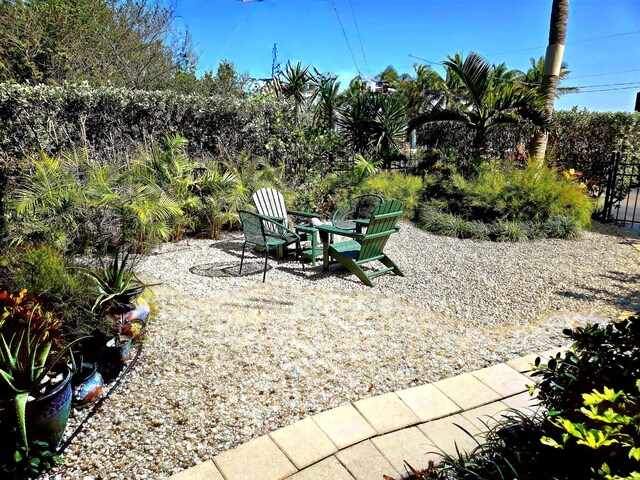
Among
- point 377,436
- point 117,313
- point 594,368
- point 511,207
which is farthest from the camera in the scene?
point 511,207

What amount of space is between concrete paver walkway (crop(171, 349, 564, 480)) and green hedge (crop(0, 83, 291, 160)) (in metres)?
5.74

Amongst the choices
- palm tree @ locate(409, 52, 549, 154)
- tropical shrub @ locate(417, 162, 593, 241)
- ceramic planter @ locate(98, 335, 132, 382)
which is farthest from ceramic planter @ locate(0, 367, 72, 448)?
palm tree @ locate(409, 52, 549, 154)

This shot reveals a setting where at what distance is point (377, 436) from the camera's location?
210 centimetres

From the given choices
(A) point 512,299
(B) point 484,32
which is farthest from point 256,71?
(A) point 512,299

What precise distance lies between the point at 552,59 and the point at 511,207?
3.71m

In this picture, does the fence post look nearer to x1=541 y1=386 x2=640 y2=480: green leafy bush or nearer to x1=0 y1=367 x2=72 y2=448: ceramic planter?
x1=541 y1=386 x2=640 y2=480: green leafy bush

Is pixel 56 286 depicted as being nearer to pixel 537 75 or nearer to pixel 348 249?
pixel 348 249

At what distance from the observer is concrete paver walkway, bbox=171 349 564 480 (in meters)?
1.85

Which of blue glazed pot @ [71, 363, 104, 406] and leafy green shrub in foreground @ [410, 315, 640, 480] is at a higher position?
leafy green shrub in foreground @ [410, 315, 640, 480]

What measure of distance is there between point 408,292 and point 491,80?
21.8 ft

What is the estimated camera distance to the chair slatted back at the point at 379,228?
4363mm

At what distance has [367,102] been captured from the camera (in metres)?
12.0

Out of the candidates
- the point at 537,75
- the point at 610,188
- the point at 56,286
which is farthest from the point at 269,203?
the point at 537,75

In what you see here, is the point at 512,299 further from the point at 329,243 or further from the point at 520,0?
the point at 520,0
